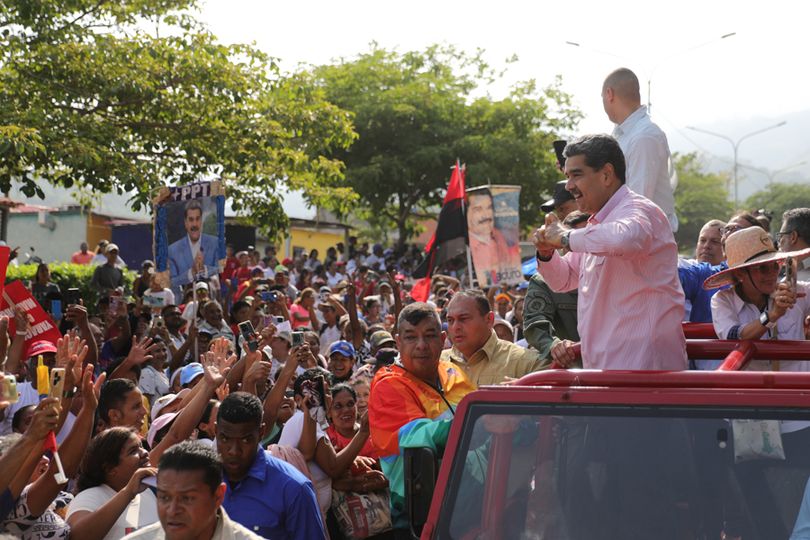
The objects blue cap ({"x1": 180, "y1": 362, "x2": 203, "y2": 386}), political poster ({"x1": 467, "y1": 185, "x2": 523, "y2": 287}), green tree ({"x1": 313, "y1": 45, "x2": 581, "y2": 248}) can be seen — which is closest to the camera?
blue cap ({"x1": 180, "y1": 362, "x2": 203, "y2": 386})

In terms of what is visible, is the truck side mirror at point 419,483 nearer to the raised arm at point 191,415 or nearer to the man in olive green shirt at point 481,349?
the man in olive green shirt at point 481,349

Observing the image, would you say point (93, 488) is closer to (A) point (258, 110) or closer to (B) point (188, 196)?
(B) point (188, 196)

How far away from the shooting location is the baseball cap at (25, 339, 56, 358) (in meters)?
8.86

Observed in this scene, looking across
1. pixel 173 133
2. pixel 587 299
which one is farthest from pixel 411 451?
pixel 173 133

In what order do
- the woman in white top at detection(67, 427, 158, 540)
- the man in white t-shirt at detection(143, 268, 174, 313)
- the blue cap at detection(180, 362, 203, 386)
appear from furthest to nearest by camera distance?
the man in white t-shirt at detection(143, 268, 174, 313)
the blue cap at detection(180, 362, 203, 386)
the woman in white top at detection(67, 427, 158, 540)

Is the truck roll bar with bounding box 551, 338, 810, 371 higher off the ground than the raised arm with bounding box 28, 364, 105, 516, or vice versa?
the truck roll bar with bounding box 551, 338, 810, 371

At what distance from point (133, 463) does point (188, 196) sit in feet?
24.0

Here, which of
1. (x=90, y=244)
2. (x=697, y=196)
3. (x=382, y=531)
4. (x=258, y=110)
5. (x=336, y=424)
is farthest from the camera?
(x=697, y=196)

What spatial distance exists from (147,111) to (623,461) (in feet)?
40.6

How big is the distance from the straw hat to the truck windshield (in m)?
1.51

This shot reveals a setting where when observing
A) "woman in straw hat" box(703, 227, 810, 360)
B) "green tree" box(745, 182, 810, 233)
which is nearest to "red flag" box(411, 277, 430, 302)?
"woman in straw hat" box(703, 227, 810, 360)

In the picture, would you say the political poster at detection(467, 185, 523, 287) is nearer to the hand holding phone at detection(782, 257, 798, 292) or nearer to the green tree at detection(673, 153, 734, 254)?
the hand holding phone at detection(782, 257, 798, 292)

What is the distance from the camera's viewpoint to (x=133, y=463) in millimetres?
5875

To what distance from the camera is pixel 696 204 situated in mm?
71188
